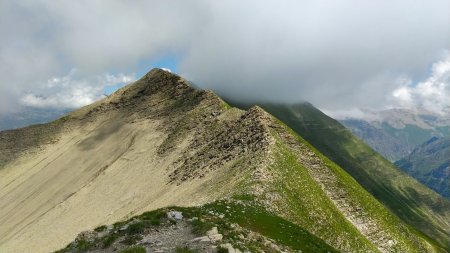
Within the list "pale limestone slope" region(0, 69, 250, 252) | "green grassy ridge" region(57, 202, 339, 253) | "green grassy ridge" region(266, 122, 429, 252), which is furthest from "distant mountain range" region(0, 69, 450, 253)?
"pale limestone slope" region(0, 69, 250, 252)

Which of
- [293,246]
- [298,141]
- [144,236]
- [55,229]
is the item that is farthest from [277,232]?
[55,229]

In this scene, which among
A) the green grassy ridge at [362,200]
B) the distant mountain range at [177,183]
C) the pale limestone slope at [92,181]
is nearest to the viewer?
the distant mountain range at [177,183]

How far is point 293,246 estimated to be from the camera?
43.9 meters

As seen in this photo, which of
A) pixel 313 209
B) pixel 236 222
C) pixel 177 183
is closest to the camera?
pixel 236 222

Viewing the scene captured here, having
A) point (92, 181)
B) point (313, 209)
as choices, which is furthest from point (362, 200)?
point (92, 181)

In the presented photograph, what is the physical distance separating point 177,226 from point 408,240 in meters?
Result: 55.9

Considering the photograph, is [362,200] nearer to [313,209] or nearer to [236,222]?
[313,209]

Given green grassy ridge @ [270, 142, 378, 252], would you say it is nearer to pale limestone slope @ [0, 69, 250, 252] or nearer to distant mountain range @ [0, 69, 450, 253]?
distant mountain range @ [0, 69, 450, 253]

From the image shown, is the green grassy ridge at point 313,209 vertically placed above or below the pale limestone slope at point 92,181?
below

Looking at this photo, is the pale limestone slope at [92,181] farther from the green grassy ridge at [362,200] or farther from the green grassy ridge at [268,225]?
the green grassy ridge at [362,200]

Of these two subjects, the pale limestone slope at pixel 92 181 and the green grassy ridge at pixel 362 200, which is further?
the pale limestone slope at pixel 92 181

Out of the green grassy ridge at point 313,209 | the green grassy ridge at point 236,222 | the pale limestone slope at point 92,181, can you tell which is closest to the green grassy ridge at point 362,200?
the green grassy ridge at point 313,209

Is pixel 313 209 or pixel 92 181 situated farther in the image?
pixel 92 181

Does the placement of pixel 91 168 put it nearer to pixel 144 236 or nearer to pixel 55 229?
pixel 55 229
